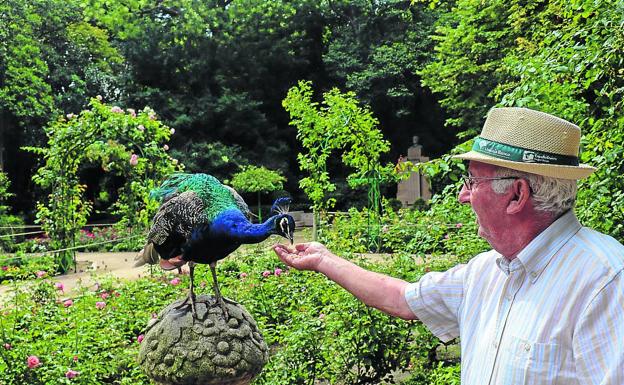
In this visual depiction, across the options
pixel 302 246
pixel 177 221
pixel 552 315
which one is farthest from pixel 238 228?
pixel 552 315

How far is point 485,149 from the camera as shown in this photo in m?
1.68

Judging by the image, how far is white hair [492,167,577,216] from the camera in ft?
5.20

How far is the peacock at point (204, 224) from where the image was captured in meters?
2.75

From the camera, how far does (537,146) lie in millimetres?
1590

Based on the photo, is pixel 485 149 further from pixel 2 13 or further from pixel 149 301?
pixel 2 13

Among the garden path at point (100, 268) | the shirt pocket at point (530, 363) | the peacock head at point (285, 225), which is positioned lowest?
the garden path at point (100, 268)

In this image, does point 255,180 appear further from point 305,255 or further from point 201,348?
point 305,255

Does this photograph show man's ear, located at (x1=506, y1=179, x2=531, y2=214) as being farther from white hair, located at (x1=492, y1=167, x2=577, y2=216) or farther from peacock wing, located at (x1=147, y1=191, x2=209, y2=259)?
peacock wing, located at (x1=147, y1=191, x2=209, y2=259)

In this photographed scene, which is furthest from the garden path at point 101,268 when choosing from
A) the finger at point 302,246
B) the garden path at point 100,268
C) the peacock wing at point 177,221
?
the finger at point 302,246

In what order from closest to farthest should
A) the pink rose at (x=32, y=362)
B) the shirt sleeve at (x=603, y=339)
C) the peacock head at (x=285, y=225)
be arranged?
the shirt sleeve at (x=603, y=339), the peacock head at (x=285, y=225), the pink rose at (x=32, y=362)

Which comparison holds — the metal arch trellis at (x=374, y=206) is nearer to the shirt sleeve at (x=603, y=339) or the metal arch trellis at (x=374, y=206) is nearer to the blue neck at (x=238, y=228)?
the blue neck at (x=238, y=228)

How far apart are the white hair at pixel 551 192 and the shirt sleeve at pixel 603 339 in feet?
0.75

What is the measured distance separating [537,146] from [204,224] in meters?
1.69

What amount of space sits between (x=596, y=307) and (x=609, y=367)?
0.43 feet
